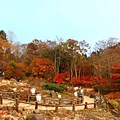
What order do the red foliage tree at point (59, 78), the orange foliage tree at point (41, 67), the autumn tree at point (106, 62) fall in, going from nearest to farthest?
the autumn tree at point (106, 62) → the red foliage tree at point (59, 78) → the orange foliage tree at point (41, 67)

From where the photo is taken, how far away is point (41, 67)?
3092cm

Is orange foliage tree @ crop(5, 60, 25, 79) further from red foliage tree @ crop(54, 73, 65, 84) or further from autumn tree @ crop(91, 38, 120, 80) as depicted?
autumn tree @ crop(91, 38, 120, 80)

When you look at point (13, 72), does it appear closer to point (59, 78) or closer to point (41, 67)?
point (41, 67)

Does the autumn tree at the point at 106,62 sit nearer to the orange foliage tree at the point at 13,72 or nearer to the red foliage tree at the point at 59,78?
the red foliage tree at the point at 59,78

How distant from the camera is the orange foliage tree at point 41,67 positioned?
3102 cm

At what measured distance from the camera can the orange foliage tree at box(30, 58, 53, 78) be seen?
3102 cm

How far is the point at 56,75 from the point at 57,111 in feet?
61.7

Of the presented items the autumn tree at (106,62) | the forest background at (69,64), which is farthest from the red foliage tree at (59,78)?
the autumn tree at (106,62)

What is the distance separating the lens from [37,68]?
31.2 meters

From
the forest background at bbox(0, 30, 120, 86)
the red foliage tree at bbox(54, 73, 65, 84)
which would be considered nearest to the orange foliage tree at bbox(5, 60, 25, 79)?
the forest background at bbox(0, 30, 120, 86)

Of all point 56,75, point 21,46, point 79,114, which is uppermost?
point 21,46

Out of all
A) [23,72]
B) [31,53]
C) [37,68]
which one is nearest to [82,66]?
[37,68]

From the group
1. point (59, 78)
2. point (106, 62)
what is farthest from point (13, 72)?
point (106, 62)

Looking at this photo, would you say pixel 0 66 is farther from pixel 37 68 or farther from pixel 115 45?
pixel 115 45
